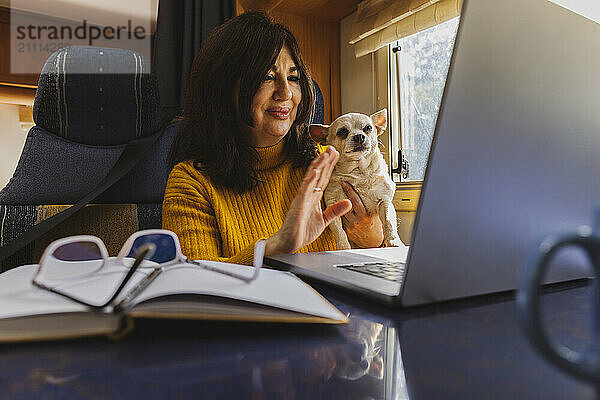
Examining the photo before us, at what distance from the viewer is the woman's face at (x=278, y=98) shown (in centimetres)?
113

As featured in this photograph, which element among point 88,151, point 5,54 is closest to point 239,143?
point 88,151

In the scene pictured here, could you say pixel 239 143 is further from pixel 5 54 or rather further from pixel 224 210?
pixel 5 54

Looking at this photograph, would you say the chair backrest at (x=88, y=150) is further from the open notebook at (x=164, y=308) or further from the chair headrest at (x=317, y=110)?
the open notebook at (x=164, y=308)

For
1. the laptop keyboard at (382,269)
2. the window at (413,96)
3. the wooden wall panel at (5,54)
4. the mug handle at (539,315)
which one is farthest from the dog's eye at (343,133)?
the wooden wall panel at (5,54)

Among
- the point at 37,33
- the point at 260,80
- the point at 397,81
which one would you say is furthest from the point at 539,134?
the point at 37,33

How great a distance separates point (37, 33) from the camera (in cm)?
264

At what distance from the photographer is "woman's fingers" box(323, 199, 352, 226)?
828mm

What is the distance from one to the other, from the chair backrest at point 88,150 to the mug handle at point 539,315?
3.55 ft

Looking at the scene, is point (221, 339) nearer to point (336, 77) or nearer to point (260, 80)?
point (260, 80)

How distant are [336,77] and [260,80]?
198cm

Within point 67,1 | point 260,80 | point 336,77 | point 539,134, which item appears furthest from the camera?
point 336,77

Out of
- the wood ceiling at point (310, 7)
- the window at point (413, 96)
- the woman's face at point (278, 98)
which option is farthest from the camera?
the wood ceiling at point (310, 7)

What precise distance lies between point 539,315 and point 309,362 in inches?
5.7

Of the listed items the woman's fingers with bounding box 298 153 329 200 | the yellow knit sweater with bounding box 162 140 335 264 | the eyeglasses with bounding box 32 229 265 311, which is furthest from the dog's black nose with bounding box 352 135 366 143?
the eyeglasses with bounding box 32 229 265 311
